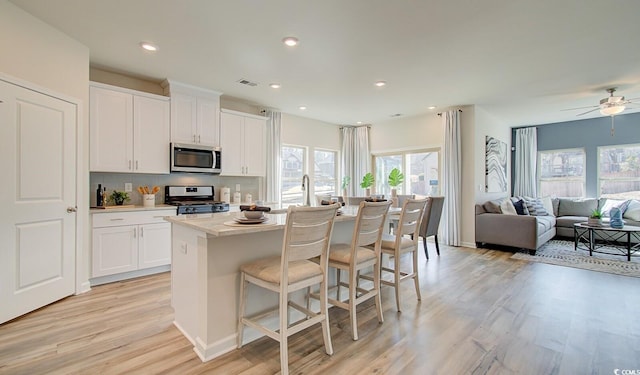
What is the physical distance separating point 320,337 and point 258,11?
106 inches

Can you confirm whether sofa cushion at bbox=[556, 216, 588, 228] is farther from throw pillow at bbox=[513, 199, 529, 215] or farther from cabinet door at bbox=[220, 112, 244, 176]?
cabinet door at bbox=[220, 112, 244, 176]

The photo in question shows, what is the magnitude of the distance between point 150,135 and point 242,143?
54.8 inches

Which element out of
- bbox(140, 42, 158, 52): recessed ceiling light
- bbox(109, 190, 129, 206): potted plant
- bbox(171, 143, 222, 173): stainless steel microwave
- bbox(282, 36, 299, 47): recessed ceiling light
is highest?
bbox(140, 42, 158, 52): recessed ceiling light

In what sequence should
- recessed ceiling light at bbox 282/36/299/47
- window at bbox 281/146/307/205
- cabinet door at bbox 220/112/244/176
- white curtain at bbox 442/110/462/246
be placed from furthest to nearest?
window at bbox 281/146/307/205, white curtain at bbox 442/110/462/246, cabinet door at bbox 220/112/244/176, recessed ceiling light at bbox 282/36/299/47

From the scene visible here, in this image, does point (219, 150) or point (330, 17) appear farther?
point (219, 150)

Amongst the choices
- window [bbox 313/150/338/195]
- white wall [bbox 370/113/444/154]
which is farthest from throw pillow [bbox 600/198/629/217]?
window [bbox 313/150/338/195]

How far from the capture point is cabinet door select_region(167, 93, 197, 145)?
13.7ft

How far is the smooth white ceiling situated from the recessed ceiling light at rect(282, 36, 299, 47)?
8 centimetres

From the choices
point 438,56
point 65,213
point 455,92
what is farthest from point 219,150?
point 455,92

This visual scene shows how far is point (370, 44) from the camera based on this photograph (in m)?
3.09

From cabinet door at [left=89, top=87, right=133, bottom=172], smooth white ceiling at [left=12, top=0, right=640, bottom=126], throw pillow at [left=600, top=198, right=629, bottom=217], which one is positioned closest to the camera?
smooth white ceiling at [left=12, top=0, right=640, bottom=126]

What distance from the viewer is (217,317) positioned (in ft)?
6.66

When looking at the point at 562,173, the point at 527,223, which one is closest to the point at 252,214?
the point at 527,223

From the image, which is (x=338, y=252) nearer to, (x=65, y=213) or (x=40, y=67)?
(x=65, y=213)
